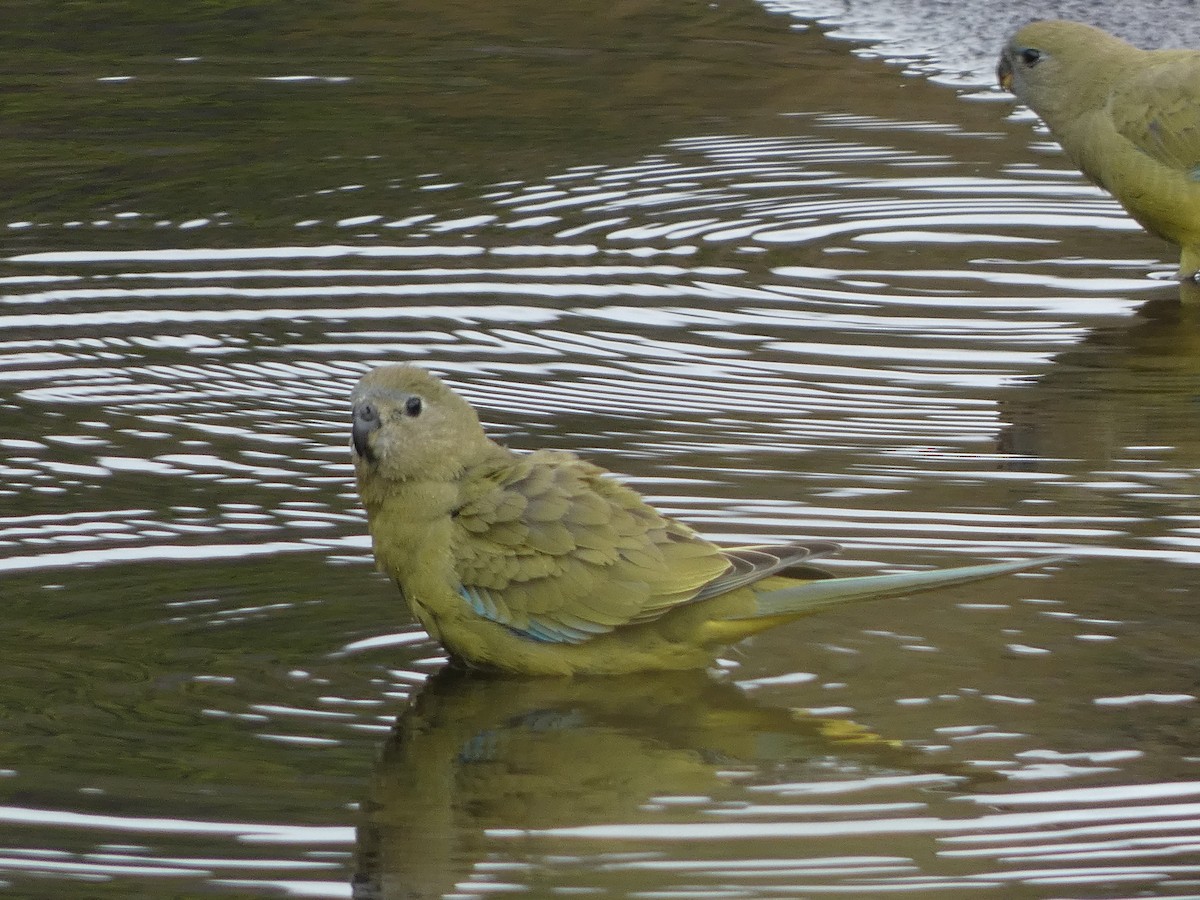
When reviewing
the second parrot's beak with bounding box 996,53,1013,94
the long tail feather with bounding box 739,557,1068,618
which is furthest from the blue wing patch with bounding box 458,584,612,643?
the second parrot's beak with bounding box 996,53,1013,94

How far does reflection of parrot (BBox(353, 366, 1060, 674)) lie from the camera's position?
436 centimetres

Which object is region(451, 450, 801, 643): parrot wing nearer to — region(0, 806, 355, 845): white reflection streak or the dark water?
the dark water

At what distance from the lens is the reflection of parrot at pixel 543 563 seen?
4359 mm

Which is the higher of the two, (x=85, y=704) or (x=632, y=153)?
(x=632, y=153)

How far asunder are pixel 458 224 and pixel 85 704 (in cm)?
412

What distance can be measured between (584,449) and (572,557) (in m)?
1.34

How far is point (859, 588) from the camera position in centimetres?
434

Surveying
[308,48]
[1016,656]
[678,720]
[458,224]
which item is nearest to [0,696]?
[678,720]

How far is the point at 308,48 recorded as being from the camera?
10.8 meters

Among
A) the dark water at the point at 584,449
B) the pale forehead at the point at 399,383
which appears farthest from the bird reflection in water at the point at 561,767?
the pale forehead at the point at 399,383

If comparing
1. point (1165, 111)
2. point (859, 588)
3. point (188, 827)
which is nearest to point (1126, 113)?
point (1165, 111)

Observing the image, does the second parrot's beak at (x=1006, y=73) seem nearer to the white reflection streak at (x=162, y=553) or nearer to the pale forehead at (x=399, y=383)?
the white reflection streak at (x=162, y=553)

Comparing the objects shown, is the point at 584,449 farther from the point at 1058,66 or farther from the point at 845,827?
the point at 1058,66

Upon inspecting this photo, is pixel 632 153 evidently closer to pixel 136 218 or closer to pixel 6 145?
pixel 136 218
